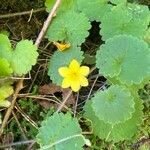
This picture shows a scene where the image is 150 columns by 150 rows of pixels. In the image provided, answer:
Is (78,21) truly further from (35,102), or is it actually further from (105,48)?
(35,102)

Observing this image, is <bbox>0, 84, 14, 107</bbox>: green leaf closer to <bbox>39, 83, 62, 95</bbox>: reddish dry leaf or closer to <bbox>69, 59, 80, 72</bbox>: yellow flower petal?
<bbox>39, 83, 62, 95</bbox>: reddish dry leaf

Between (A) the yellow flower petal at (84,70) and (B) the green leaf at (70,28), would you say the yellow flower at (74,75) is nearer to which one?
(A) the yellow flower petal at (84,70)

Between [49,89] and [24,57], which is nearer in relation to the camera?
[24,57]

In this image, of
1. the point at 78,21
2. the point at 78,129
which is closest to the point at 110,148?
the point at 78,129

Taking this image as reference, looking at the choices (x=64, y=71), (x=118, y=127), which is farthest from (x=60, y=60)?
(x=118, y=127)

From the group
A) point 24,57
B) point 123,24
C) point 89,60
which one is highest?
point 123,24

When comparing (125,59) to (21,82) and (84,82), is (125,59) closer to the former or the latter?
(84,82)

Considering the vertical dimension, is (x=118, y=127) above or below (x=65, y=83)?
below

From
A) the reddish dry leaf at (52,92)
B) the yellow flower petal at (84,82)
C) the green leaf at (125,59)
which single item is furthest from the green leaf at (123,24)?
the reddish dry leaf at (52,92)
